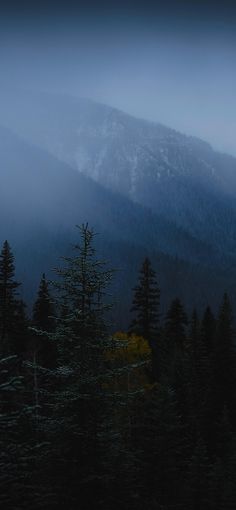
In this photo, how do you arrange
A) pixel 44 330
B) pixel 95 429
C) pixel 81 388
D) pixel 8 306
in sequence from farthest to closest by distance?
1. pixel 44 330
2. pixel 8 306
3. pixel 81 388
4. pixel 95 429

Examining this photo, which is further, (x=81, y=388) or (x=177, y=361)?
(x=177, y=361)

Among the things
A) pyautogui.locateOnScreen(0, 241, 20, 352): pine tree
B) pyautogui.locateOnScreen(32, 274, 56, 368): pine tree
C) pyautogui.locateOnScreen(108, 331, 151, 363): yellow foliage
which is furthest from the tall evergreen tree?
pyautogui.locateOnScreen(108, 331, 151, 363): yellow foliage

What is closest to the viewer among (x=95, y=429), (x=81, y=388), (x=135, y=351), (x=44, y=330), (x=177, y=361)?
(x=95, y=429)

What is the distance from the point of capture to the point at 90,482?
527 inches

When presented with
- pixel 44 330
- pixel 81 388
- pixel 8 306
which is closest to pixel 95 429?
pixel 81 388

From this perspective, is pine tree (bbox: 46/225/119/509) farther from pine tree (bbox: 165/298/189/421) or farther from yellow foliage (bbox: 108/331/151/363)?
yellow foliage (bbox: 108/331/151/363)

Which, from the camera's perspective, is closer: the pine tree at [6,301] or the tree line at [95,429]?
the tree line at [95,429]

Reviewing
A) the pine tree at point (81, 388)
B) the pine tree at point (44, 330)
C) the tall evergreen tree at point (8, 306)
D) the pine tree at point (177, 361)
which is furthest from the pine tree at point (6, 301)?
the pine tree at point (81, 388)

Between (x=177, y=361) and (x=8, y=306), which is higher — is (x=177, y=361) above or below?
below

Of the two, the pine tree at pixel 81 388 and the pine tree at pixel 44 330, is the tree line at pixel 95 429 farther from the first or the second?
the pine tree at pixel 44 330

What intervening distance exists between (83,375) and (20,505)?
4.12 metres

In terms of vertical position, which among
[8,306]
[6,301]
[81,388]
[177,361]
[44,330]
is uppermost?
[6,301]

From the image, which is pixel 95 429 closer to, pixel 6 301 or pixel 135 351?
pixel 6 301

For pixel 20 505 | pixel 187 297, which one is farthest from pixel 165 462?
pixel 187 297
